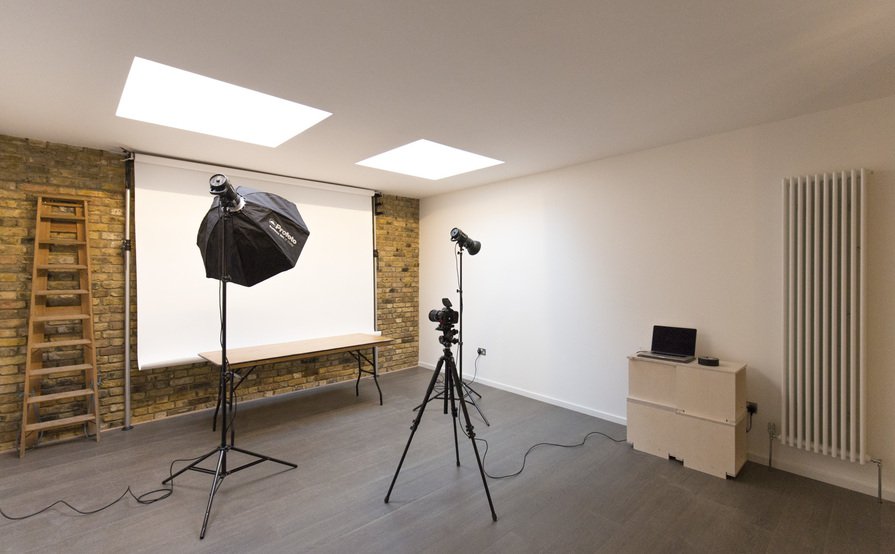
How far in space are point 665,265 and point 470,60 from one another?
259 centimetres

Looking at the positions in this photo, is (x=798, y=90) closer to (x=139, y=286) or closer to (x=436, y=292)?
(x=436, y=292)

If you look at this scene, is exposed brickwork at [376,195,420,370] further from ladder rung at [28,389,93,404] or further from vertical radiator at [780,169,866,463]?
vertical radiator at [780,169,866,463]

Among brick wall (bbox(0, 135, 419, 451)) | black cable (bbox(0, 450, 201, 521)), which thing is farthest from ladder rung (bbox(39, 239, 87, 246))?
black cable (bbox(0, 450, 201, 521))

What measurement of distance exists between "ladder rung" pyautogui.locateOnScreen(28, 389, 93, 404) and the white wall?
3971 mm

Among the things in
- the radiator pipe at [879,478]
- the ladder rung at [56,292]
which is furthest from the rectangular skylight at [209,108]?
the radiator pipe at [879,478]

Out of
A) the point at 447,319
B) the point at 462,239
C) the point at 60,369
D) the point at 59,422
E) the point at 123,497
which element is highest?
the point at 462,239

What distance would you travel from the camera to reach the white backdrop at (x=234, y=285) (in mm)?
3850

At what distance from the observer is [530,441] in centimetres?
346

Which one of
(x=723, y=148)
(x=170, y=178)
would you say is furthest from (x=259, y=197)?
(x=723, y=148)

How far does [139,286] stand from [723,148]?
532 cm

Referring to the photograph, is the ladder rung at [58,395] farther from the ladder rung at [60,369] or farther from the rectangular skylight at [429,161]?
the rectangular skylight at [429,161]

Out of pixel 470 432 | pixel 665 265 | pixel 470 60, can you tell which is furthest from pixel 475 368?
pixel 470 60

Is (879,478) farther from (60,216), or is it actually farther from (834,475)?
(60,216)

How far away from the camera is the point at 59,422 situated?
10.7 feet
